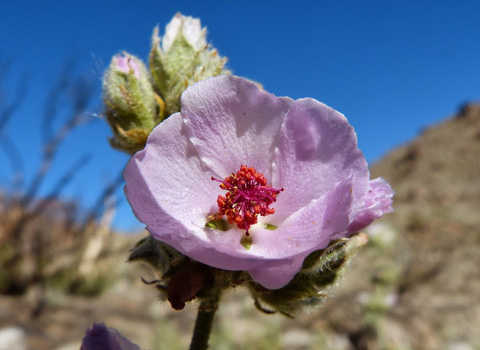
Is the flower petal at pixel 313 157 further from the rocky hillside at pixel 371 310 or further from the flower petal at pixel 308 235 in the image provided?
the rocky hillside at pixel 371 310

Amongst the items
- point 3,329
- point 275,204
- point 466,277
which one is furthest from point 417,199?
point 275,204

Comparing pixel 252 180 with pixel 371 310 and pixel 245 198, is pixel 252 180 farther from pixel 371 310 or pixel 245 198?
pixel 371 310

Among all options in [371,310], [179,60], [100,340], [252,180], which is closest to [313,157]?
[252,180]

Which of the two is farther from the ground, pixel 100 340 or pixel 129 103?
pixel 129 103

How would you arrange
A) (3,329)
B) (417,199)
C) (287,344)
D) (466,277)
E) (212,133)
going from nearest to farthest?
(212,133) → (3,329) → (287,344) → (466,277) → (417,199)

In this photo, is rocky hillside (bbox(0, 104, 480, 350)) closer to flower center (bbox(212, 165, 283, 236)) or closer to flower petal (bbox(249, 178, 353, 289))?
flower center (bbox(212, 165, 283, 236))

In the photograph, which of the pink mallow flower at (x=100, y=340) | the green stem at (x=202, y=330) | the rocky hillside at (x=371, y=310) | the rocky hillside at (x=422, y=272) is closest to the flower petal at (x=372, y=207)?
the green stem at (x=202, y=330)

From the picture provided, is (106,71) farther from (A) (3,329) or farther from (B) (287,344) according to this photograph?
(B) (287,344)
